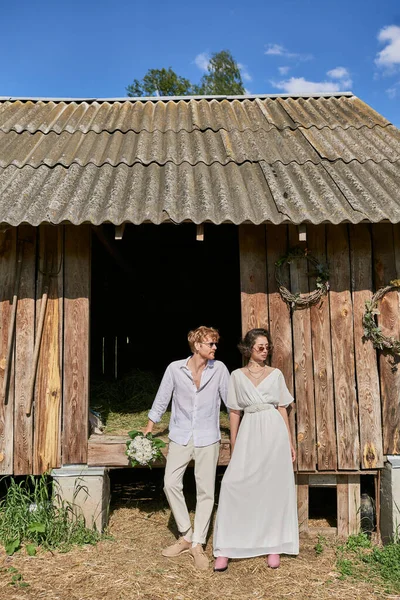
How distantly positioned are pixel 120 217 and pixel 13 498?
9.53ft

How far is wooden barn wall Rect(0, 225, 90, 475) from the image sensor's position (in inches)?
191

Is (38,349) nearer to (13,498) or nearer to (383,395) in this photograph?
(13,498)

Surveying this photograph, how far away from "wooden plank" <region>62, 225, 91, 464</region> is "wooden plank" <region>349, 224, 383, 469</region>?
8.78ft

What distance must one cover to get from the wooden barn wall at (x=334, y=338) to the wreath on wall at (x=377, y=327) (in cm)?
7

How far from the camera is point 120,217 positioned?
176 inches

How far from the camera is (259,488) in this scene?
435 cm

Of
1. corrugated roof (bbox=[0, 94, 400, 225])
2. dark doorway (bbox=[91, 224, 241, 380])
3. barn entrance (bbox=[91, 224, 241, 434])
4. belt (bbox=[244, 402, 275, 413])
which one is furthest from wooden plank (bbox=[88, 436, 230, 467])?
dark doorway (bbox=[91, 224, 241, 380])

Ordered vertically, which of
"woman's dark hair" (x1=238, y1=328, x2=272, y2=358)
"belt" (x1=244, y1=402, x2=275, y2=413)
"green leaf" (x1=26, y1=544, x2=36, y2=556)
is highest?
"woman's dark hair" (x1=238, y1=328, x2=272, y2=358)

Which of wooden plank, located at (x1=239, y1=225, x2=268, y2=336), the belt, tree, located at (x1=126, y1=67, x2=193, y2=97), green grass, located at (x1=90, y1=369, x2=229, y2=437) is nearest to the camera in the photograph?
the belt

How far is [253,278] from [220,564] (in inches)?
102

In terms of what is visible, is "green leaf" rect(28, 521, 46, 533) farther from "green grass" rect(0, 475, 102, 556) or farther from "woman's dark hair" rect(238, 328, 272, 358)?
"woman's dark hair" rect(238, 328, 272, 358)

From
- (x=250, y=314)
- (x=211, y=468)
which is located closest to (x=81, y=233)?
(x=250, y=314)

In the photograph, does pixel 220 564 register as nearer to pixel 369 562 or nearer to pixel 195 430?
pixel 195 430

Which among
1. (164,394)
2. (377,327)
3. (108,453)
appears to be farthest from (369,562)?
(108,453)
